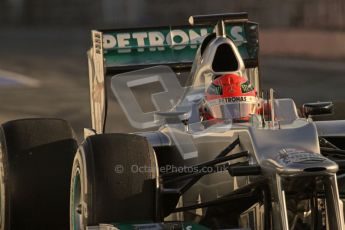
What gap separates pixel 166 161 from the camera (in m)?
5.75

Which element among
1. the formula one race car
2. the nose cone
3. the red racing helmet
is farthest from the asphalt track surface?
the nose cone

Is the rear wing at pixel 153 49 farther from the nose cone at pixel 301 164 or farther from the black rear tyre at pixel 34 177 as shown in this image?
the nose cone at pixel 301 164

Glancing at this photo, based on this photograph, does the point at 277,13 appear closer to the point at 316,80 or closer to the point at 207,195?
the point at 316,80

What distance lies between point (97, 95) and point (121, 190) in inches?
122

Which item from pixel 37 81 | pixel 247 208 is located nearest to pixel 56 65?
pixel 37 81

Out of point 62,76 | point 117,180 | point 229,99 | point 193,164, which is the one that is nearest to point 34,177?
point 193,164

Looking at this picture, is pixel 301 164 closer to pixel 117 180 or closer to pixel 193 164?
pixel 117 180

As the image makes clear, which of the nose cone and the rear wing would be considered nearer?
the nose cone

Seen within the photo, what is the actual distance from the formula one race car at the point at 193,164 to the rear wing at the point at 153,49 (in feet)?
0.38

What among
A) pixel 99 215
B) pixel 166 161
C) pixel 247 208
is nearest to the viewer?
pixel 99 215

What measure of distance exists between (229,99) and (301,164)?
1.90 m

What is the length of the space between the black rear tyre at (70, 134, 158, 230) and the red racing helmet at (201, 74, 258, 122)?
4.39 ft

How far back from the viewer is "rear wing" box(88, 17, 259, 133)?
25.5 feet

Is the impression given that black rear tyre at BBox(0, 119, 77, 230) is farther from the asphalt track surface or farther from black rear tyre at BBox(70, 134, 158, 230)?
the asphalt track surface
